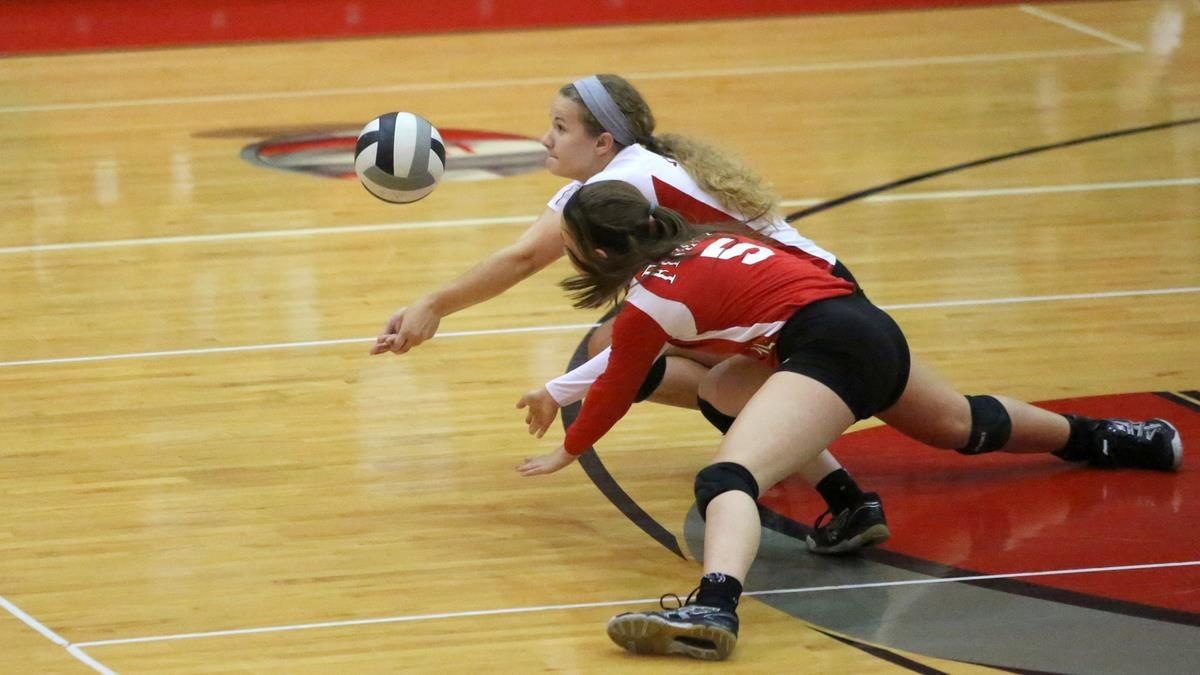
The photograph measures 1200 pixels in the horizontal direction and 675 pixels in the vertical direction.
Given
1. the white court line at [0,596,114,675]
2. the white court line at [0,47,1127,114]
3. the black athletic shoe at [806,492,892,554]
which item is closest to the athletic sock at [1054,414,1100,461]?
the black athletic shoe at [806,492,892,554]

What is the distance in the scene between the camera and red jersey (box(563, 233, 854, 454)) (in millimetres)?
3969

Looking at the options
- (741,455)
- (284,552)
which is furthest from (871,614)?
(284,552)

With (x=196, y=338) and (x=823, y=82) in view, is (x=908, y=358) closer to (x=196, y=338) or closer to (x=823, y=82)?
(x=196, y=338)

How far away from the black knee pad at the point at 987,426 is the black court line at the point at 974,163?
309cm

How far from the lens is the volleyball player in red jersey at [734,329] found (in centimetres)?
390

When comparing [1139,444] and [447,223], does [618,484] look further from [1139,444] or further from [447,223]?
[447,223]

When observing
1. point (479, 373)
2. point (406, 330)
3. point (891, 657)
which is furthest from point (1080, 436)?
point (479, 373)

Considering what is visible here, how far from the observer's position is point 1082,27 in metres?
12.5

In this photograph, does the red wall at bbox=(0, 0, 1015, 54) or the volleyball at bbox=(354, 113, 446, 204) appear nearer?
the volleyball at bbox=(354, 113, 446, 204)

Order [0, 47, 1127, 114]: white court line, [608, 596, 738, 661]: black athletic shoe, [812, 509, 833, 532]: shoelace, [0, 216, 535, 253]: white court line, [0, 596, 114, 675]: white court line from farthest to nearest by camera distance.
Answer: [0, 47, 1127, 114]: white court line, [0, 216, 535, 253]: white court line, [812, 509, 833, 532]: shoelace, [0, 596, 114, 675]: white court line, [608, 596, 738, 661]: black athletic shoe

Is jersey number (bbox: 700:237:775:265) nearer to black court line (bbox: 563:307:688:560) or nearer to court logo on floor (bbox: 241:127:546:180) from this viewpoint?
black court line (bbox: 563:307:688:560)

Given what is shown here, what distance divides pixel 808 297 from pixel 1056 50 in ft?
27.1

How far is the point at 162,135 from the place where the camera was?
380 inches

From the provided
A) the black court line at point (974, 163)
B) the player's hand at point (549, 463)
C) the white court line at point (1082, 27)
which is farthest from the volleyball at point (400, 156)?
the white court line at point (1082, 27)
